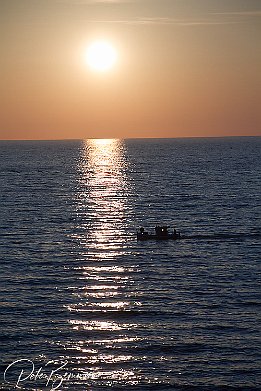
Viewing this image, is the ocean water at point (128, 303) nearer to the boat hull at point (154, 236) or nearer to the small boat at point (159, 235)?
the boat hull at point (154, 236)

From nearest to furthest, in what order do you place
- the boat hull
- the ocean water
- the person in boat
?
1. the ocean water
2. the boat hull
3. the person in boat

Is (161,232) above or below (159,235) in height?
above

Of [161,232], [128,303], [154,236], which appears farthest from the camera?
[161,232]

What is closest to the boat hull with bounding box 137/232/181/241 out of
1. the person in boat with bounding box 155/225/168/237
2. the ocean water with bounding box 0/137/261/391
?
the person in boat with bounding box 155/225/168/237

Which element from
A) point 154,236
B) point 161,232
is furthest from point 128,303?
point 161,232

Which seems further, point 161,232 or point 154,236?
point 161,232

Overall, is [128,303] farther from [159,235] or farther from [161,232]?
[159,235]

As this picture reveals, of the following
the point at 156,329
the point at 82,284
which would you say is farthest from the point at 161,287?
the point at 156,329

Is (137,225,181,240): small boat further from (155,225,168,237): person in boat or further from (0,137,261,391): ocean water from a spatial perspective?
(0,137,261,391): ocean water

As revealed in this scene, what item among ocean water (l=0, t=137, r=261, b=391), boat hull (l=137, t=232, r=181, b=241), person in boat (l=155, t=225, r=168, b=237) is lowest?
ocean water (l=0, t=137, r=261, b=391)

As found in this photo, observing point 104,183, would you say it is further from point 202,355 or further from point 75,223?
point 202,355

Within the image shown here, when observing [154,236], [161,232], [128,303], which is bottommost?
[128,303]

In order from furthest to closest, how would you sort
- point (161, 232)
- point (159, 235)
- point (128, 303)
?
point (159, 235) → point (161, 232) → point (128, 303)

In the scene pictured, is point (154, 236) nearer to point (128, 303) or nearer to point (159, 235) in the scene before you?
point (159, 235)
